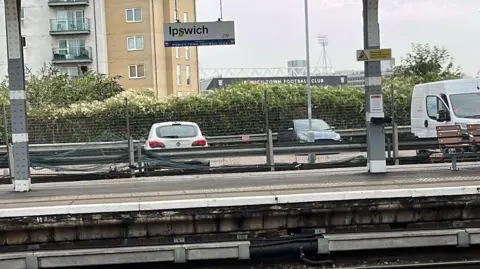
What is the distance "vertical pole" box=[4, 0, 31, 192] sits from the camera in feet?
30.6

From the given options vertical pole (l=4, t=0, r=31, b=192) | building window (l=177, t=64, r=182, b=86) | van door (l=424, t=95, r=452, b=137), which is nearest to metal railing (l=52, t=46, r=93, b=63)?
building window (l=177, t=64, r=182, b=86)

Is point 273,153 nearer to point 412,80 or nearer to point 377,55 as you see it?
point 377,55

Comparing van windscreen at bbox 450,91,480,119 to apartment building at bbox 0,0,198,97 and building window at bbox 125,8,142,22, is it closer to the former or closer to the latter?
apartment building at bbox 0,0,198,97

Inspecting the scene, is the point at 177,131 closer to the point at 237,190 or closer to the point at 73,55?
the point at 237,190

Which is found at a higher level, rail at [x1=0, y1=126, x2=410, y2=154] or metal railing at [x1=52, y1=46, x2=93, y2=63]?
metal railing at [x1=52, y1=46, x2=93, y2=63]

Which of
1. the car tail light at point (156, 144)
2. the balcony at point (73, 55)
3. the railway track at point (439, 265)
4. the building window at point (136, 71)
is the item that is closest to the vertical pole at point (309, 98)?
the car tail light at point (156, 144)

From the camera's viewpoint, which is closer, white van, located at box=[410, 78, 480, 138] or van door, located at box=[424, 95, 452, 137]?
white van, located at box=[410, 78, 480, 138]

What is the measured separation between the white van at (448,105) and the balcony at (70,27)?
131 feet

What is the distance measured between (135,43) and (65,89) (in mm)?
19083

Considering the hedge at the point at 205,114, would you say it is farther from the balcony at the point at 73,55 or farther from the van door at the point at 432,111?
the balcony at the point at 73,55


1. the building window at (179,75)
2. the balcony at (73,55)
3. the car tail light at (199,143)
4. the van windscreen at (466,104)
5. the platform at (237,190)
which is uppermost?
the balcony at (73,55)

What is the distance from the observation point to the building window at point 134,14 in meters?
50.3

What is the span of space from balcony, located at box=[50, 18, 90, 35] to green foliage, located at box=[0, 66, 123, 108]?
16113 mm

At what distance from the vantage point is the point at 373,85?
1011 centimetres
